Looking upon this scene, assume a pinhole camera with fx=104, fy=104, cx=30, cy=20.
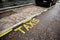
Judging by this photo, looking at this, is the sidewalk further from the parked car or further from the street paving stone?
the parked car

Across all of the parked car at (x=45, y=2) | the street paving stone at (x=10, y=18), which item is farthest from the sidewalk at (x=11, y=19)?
the parked car at (x=45, y=2)

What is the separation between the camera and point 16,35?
383 cm

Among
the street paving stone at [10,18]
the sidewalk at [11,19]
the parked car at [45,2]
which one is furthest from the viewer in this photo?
the parked car at [45,2]

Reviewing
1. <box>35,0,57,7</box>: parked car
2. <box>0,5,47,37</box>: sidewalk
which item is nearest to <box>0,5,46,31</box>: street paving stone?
<box>0,5,47,37</box>: sidewalk

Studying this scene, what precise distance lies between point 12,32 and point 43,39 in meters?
1.21

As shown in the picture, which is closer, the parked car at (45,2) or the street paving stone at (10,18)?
the street paving stone at (10,18)

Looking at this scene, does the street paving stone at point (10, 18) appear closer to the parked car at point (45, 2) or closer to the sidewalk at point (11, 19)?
the sidewalk at point (11, 19)

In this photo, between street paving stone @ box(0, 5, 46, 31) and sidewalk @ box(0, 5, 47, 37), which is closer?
sidewalk @ box(0, 5, 47, 37)

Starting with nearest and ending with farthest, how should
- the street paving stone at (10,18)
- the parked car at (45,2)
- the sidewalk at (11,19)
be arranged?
1. the sidewalk at (11,19)
2. the street paving stone at (10,18)
3. the parked car at (45,2)

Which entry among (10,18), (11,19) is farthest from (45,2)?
(11,19)

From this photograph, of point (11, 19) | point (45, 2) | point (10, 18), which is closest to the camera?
point (11, 19)

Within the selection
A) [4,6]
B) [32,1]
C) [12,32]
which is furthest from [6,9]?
[32,1]

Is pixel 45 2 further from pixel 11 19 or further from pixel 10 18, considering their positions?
pixel 11 19

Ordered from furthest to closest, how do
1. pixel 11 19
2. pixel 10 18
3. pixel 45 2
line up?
pixel 45 2, pixel 10 18, pixel 11 19
